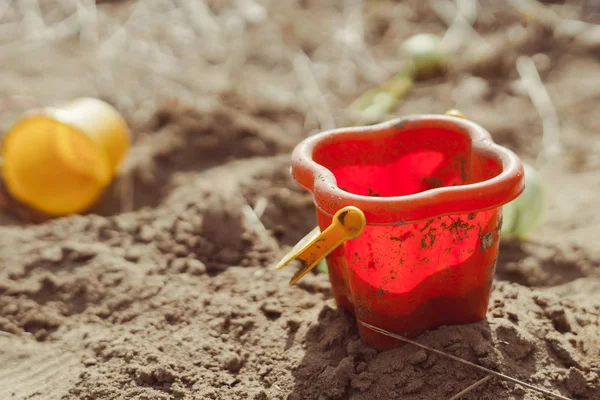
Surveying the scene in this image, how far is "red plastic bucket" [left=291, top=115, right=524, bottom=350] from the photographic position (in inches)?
61.7

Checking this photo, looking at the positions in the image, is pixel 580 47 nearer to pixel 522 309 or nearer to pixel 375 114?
pixel 375 114

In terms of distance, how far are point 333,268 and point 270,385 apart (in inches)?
14.5

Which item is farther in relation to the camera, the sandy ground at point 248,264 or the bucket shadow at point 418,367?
the sandy ground at point 248,264

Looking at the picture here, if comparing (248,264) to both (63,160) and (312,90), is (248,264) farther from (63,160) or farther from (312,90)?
(312,90)

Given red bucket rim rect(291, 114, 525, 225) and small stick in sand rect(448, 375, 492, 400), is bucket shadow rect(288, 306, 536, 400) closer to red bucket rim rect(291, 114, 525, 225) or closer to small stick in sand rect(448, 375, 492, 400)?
small stick in sand rect(448, 375, 492, 400)

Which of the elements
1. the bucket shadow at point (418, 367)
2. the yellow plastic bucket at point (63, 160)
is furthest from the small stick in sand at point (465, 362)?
the yellow plastic bucket at point (63, 160)

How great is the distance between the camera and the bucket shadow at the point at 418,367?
169 cm

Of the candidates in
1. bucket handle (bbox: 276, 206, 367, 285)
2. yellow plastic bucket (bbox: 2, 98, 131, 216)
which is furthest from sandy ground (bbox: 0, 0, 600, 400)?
bucket handle (bbox: 276, 206, 367, 285)

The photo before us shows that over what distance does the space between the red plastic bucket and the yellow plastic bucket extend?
158 cm

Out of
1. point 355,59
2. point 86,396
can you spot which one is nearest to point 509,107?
point 355,59

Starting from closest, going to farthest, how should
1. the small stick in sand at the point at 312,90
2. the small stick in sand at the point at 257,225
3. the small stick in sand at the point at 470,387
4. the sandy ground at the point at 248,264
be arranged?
the small stick in sand at the point at 470,387 < the sandy ground at the point at 248,264 < the small stick in sand at the point at 257,225 < the small stick in sand at the point at 312,90

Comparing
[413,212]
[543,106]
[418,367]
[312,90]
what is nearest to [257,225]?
[418,367]

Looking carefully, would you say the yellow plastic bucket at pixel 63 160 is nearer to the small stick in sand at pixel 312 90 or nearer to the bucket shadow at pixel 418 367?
the small stick in sand at pixel 312 90

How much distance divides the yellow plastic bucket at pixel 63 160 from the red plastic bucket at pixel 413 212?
5.20 feet
